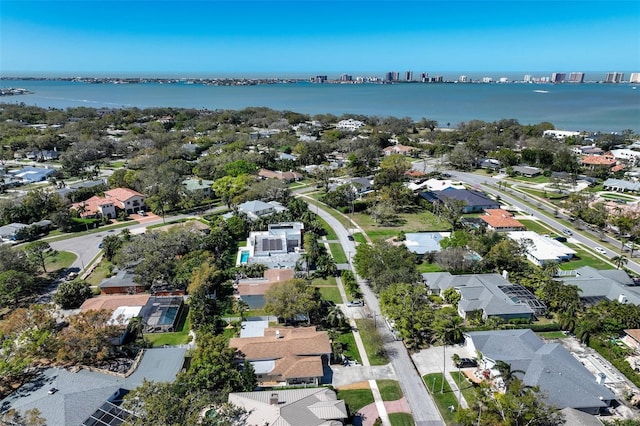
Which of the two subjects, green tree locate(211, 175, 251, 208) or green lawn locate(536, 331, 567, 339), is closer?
green lawn locate(536, 331, 567, 339)

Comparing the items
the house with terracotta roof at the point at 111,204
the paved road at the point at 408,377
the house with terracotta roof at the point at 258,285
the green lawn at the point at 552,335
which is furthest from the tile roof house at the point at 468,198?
the house with terracotta roof at the point at 111,204

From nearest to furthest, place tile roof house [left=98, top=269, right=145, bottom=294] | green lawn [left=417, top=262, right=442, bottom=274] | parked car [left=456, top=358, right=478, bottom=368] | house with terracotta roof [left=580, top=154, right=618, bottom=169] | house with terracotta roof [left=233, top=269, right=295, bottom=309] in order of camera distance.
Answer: parked car [left=456, top=358, right=478, bottom=368] < house with terracotta roof [left=233, top=269, right=295, bottom=309] < tile roof house [left=98, top=269, right=145, bottom=294] < green lawn [left=417, top=262, right=442, bottom=274] < house with terracotta roof [left=580, top=154, right=618, bottom=169]

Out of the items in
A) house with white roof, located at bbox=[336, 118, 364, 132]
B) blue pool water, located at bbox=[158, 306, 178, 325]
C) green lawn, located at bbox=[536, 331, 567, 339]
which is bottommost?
green lawn, located at bbox=[536, 331, 567, 339]

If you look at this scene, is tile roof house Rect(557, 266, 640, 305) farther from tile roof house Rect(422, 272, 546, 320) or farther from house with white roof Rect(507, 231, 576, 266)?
tile roof house Rect(422, 272, 546, 320)

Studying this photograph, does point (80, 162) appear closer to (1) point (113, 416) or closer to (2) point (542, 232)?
(1) point (113, 416)

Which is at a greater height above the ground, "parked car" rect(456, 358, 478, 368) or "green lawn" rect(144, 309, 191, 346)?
"parked car" rect(456, 358, 478, 368)

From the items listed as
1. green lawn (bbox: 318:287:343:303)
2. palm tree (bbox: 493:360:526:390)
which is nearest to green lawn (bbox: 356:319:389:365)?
green lawn (bbox: 318:287:343:303)

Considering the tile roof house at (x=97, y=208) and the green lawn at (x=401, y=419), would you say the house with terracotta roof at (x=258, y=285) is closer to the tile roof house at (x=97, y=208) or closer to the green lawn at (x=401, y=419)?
the green lawn at (x=401, y=419)

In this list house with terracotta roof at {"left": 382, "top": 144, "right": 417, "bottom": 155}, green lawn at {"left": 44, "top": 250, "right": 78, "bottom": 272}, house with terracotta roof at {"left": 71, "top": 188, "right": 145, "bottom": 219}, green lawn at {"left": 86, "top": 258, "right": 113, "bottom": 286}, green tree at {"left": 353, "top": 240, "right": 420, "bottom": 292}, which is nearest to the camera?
green tree at {"left": 353, "top": 240, "right": 420, "bottom": 292}
